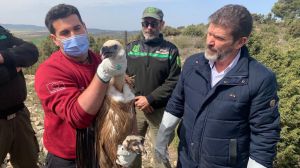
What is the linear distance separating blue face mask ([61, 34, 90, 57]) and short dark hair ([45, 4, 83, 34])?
0.53 ft

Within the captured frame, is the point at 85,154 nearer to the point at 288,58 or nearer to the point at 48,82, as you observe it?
the point at 48,82

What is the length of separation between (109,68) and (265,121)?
119cm

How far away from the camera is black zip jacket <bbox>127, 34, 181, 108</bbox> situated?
4562mm

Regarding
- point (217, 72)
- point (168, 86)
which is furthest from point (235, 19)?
point (168, 86)

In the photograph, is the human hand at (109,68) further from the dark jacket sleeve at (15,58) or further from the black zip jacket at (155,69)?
the black zip jacket at (155,69)

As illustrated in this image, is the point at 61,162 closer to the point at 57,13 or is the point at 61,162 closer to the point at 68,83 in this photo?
the point at 68,83

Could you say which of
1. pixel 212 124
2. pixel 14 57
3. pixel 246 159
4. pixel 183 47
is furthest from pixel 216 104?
pixel 183 47

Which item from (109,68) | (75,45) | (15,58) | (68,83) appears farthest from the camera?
(15,58)

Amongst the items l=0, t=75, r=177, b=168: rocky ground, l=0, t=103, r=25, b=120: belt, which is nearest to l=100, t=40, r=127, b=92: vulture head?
l=0, t=103, r=25, b=120: belt

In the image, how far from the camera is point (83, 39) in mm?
2596

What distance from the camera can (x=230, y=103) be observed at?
261cm

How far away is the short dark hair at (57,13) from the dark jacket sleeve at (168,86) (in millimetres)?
2114

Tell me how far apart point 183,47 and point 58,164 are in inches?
702

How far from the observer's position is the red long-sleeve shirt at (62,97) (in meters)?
2.24
